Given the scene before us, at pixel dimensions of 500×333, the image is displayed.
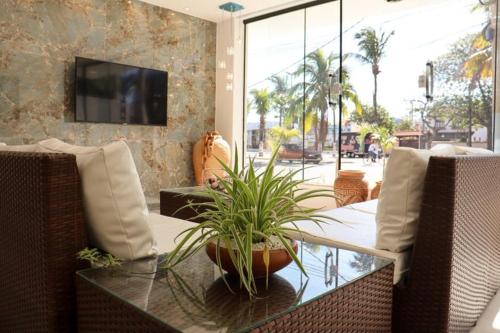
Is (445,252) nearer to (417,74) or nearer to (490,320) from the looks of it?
(490,320)

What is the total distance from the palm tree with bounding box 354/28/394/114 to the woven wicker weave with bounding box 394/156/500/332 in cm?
394

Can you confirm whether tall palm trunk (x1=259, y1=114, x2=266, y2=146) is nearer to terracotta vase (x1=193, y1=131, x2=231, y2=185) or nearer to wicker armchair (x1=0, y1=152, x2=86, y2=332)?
terracotta vase (x1=193, y1=131, x2=231, y2=185)

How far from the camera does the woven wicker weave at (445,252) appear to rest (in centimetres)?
132

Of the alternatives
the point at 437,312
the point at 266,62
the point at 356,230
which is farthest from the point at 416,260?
the point at 266,62

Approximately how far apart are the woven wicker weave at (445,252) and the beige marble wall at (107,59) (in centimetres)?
448

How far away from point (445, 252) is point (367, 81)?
4.34 m

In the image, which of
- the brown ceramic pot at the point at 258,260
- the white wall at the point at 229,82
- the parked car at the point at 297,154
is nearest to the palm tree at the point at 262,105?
the white wall at the point at 229,82

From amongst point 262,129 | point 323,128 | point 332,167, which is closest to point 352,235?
point 332,167

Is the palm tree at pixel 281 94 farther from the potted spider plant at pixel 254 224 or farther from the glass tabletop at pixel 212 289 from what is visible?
the potted spider plant at pixel 254 224

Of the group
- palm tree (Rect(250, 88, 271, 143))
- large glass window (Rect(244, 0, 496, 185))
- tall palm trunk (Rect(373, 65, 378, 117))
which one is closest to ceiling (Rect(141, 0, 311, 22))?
large glass window (Rect(244, 0, 496, 185))

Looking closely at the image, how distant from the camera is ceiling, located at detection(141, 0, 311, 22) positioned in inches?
218

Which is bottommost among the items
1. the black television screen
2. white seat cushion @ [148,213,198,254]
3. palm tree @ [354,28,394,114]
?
white seat cushion @ [148,213,198,254]

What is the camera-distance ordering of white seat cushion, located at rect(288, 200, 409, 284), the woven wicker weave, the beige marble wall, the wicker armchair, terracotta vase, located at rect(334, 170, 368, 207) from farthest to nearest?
the beige marble wall
terracotta vase, located at rect(334, 170, 368, 207)
white seat cushion, located at rect(288, 200, 409, 284)
the woven wicker weave
the wicker armchair

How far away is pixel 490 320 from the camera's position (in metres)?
1.64
